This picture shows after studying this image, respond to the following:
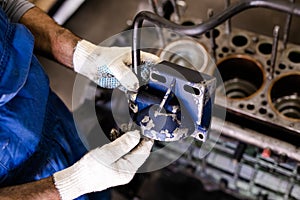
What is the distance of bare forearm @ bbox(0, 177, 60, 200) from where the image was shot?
1.00 m

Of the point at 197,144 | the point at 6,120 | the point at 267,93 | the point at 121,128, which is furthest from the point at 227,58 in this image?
the point at 6,120

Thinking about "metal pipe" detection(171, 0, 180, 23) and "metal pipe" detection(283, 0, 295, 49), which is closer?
"metal pipe" detection(283, 0, 295, 49)

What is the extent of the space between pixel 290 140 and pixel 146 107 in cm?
54

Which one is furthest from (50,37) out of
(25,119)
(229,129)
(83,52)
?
(229,129)

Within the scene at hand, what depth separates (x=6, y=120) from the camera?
102 centimetres

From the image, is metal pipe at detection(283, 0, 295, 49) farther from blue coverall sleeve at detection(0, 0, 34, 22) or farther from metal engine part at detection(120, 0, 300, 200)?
blue coverall sleeve at detection(0, 0, 34, 22)

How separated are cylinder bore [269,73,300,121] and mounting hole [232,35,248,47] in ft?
0.57

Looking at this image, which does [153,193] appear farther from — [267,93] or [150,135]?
[150,135]

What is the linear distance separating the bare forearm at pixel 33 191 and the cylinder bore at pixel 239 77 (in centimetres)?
65

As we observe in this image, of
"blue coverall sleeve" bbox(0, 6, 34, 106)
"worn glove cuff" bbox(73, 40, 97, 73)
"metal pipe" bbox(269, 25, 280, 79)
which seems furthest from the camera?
"metal pipe" bbox(269, 25, 280, 79)

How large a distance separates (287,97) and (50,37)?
2.41ft

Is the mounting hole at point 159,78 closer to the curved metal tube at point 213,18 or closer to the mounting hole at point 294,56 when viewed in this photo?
the curved metal tube at point 213,18

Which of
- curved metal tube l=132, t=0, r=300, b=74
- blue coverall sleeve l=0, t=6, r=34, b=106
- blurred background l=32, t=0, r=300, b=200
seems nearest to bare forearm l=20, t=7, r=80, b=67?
blue coverall sleeve l=0, t=6, r=34, b=106

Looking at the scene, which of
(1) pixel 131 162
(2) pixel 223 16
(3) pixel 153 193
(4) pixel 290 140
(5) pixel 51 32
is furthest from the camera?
(3) pixel 153 193
